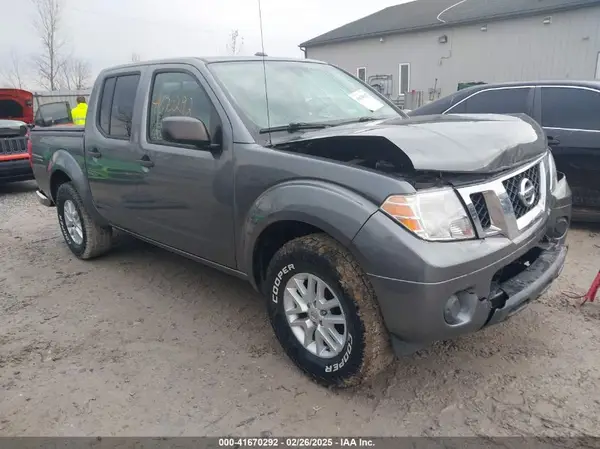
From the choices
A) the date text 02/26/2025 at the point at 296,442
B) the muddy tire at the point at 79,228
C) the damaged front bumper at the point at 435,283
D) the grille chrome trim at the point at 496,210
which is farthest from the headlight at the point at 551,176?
the muddy tire at the point at 79,228

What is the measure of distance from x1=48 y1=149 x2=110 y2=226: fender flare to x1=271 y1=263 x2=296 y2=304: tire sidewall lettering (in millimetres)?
2438

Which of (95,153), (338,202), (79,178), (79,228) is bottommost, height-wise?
(79,228)

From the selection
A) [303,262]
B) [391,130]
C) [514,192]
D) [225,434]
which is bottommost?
[225,434]

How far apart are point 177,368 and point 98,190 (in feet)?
7.02

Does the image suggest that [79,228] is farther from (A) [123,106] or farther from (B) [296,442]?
(B) [296,442]

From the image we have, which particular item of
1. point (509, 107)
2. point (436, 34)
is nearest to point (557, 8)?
point (436, 34)

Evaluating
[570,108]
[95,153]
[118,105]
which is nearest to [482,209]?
[118,105]

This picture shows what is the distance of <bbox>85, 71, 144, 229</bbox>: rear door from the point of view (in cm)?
398

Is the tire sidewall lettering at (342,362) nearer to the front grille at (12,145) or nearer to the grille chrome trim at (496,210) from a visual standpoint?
the grille chrome trim at (496,210)

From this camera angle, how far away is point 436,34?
2242 cm

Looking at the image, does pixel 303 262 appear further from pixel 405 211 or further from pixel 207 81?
pixel 207 81

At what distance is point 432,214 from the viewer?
2311 millimetres

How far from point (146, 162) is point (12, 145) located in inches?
254

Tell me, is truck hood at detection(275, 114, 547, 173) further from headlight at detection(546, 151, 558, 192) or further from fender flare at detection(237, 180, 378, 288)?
fender flare at detection(237, 180, 378, 288)
